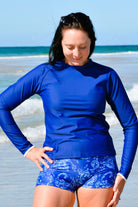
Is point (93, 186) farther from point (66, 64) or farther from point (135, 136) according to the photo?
point (66, 64)

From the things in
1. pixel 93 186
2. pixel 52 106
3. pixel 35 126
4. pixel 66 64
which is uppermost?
pixel 66 64

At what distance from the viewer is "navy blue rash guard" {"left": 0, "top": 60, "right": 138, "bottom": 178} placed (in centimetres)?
242

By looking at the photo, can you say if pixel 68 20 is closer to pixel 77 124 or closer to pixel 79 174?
pixel 77 124

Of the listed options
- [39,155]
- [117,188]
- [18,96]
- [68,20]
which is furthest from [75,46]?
[117,188]

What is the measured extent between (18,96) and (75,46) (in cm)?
40

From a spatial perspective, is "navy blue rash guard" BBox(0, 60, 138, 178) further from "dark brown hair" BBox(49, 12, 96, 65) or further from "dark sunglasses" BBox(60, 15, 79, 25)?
"dark sunglasses" BBox(60, 15, 79, 25)

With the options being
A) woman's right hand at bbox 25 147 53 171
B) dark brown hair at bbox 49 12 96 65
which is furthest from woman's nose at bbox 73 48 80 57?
woman's right hand at bbox 25 147 53 171

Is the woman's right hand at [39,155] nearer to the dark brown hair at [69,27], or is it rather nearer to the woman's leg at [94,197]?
the woman's leg at [94,197]

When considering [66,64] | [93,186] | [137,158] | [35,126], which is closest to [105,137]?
[93,186]

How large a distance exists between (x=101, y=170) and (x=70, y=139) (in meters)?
0.22

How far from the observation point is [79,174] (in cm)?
240

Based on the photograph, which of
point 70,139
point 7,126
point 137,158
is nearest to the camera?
point 70,139

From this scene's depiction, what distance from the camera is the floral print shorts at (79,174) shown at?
240 centimetres

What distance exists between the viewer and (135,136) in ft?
8.32
